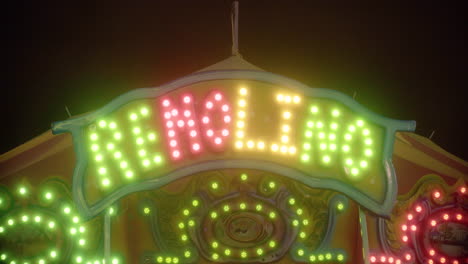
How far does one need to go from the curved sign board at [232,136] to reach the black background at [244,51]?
203cm

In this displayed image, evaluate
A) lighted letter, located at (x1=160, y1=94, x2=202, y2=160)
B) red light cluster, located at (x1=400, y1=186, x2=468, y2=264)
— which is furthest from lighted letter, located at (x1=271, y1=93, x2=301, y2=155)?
red light cluster, located at (x1=400, y1=186, x2=468, y2=264)

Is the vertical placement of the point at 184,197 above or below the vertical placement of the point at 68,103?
below

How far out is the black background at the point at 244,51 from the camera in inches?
192

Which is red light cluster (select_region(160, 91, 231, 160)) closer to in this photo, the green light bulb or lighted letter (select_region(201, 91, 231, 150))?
lighted letter (select_region(201, 91, 231, 150))

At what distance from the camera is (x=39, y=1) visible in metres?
4.70

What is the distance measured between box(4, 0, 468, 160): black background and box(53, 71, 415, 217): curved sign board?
6.65ft

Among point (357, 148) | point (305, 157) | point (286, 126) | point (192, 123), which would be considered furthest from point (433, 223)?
point (192, 123)

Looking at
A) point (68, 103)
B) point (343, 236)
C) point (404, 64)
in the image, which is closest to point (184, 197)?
point (343, 236)

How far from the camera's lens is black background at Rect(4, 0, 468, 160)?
4867 millimetres

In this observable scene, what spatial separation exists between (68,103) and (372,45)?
133 inches

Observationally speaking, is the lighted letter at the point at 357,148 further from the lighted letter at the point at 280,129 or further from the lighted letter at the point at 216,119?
the lighted letter at the point at 216,119

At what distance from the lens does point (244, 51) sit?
5.16m

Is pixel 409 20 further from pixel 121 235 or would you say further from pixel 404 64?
pixel 121 235

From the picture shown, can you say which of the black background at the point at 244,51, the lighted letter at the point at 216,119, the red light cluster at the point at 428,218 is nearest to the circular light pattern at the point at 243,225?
the red light cluster at the point at 428,218
